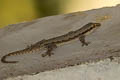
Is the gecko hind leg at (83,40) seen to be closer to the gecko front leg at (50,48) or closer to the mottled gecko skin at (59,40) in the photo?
the mottled gecko skin at (59,40)

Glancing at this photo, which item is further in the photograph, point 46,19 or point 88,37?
point 46,19

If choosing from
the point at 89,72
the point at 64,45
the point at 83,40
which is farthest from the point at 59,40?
the point at 89,72

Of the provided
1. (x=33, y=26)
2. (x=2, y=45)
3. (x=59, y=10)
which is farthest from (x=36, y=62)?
(x=59, y=10)

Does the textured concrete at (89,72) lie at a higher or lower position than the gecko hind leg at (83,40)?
lower

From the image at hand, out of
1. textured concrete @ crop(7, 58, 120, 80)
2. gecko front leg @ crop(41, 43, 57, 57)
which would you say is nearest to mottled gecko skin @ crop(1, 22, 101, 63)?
gecko front leg @ crop(41, 43, 57, 57)

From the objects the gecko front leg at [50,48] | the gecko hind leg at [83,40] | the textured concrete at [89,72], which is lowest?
the textured concrete at [89,72]

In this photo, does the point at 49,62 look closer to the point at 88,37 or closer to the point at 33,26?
the point at 88,37

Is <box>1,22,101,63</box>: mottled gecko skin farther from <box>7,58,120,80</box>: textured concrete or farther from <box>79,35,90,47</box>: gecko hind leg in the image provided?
<box>7,58,120,80</box>: textured concrete

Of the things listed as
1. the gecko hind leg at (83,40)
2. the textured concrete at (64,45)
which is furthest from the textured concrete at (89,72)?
the gecko hind leg at (83,40)
